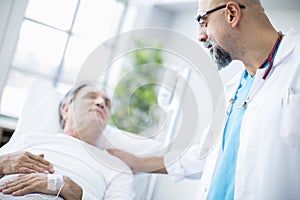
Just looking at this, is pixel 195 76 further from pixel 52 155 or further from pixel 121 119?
pixel 52 155

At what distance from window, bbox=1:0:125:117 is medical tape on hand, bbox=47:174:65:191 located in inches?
52.5

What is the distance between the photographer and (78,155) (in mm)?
1721

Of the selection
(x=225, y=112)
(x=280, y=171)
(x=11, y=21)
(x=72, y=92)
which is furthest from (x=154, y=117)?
(x=280, y=171)

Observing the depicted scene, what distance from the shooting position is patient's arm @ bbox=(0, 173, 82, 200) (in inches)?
50.7

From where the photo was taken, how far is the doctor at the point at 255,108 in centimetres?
113

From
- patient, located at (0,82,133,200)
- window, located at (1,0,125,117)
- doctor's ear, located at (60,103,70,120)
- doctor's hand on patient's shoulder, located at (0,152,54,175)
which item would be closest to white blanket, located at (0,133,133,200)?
patient, located at (0,82,133,200)

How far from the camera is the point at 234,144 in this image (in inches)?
53.2

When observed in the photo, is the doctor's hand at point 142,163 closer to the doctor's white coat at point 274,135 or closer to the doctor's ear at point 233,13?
the doctor's white coat at point 274,135

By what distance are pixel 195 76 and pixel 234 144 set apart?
3.31ft

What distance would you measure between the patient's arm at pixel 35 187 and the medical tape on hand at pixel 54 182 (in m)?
0.01

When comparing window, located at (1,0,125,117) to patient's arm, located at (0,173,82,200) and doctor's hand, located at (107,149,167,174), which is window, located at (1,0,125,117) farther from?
patient's arm, located at (0,173,82,200)

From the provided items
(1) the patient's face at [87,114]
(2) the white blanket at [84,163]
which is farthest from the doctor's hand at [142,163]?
(1) the patient's face at [87,114]

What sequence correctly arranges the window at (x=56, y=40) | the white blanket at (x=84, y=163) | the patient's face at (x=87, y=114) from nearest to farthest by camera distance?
the white blanket at (x=84, y=163)
the patient's face at (x=87, y=114)
the window at (x=56, y=40)

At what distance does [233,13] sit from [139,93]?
153cm
